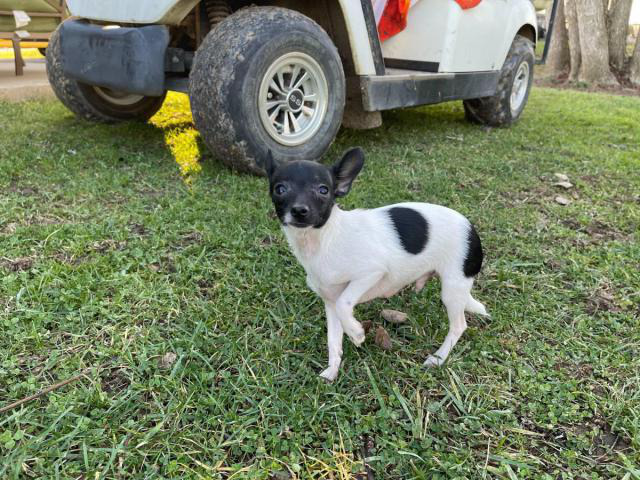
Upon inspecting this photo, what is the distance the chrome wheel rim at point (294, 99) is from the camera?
4.16 m

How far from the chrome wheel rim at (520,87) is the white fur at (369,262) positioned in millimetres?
5572

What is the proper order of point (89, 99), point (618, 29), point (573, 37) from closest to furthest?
point (89, 99) < point (618, 29) < point (573, 37)

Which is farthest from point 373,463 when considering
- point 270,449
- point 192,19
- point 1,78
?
point 1,78

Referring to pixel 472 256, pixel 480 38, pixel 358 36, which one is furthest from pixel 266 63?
pixel 480 38

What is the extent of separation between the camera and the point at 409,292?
2.93 meters

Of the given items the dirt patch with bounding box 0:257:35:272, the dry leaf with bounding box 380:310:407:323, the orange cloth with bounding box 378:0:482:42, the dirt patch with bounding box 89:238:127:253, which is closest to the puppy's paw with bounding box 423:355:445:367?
the dry leaf with bounding box 380:310:407:323

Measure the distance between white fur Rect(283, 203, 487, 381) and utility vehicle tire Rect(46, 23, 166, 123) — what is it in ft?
14.2

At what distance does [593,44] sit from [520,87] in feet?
21.1

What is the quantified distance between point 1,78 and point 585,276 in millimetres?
9093

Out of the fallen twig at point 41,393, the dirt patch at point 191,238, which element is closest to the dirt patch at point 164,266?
the dirt patch at point 191,238

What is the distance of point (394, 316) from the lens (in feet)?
8.68

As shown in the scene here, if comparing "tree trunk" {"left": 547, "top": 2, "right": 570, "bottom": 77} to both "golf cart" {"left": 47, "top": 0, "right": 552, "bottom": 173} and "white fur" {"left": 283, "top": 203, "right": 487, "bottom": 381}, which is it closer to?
"golf cart" {"left": 47, "top": 0, "right": 552, "bottom": 173}

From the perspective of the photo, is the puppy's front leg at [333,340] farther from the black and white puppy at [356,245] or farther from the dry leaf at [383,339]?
the dry leaf at [383,339]

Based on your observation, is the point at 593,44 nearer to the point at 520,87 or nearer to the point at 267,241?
the point at 520,87
